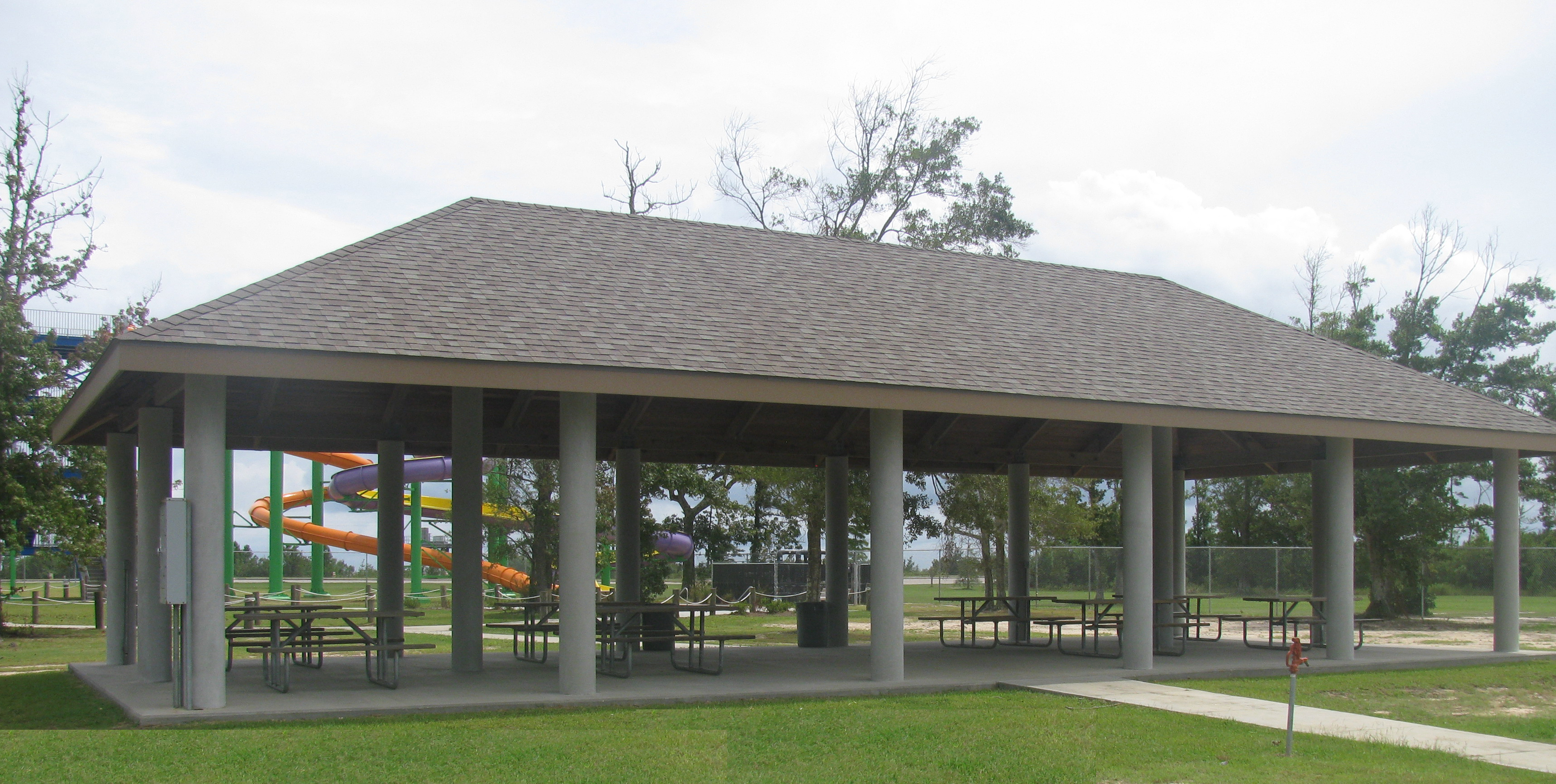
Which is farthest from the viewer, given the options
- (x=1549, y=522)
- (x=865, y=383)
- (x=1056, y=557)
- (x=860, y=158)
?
(x=1549, y=522)

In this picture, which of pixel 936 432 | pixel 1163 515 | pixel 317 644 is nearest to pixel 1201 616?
pixel 1163 515

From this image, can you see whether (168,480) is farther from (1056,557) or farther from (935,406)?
(1056,557)

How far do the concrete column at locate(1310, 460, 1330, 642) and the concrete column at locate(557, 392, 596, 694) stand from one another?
34.1 feet

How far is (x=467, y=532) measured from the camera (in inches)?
567

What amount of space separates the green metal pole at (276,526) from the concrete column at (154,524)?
1882 cm

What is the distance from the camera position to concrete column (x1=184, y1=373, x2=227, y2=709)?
10.8 m

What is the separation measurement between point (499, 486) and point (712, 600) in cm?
617

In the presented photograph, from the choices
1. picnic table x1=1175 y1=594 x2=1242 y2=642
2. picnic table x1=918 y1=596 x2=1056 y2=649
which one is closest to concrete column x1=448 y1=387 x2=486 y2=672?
picnic table x1=918 y1=596 x2=1056 y2=649

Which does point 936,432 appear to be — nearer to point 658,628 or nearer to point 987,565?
point 658,628

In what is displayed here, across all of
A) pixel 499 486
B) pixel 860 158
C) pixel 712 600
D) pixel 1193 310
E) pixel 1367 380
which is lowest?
pixel 712 600

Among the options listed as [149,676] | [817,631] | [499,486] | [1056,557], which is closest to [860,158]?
[1056,557]

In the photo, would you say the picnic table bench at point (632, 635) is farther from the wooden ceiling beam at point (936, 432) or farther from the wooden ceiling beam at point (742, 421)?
the wooden ceiling beam at point (936, 432)

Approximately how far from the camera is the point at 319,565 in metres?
33.9

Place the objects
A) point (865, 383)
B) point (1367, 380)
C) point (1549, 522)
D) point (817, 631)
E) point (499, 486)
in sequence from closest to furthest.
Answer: point (865, 383), point (1367, 380), point (817, 631), point (499, 486), point (1549, 522)
